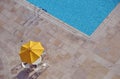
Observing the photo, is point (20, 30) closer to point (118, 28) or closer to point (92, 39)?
point (92, 39)

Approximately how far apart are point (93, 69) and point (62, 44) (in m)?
2.46

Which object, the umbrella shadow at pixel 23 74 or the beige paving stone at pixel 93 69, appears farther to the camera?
the umbrella shadow at pixel 23 74

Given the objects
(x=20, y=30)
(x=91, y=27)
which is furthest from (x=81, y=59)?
(x=20, y=30)

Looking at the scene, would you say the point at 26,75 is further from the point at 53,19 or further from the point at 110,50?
the point at 110,50

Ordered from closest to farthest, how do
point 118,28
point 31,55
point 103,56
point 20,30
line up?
point 31,55, point 103,56, point 118,28, point 20,30

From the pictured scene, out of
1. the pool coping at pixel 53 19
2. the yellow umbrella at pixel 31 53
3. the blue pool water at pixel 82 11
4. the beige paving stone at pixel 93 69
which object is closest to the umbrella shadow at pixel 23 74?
the yellow umbrella at pixel 31 53

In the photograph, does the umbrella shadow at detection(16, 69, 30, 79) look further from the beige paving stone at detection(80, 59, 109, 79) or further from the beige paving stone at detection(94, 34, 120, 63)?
the beige paving stone at detection(94, 34, 120, 63)

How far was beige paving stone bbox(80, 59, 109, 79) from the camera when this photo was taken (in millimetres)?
13141

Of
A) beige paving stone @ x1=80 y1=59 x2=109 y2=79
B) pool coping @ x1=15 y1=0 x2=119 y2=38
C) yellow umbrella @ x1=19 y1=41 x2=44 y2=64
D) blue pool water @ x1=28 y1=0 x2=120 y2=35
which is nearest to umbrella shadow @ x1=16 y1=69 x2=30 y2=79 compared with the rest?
yellow umbrella @ x1=19 y1=41 x2=44 y2=64

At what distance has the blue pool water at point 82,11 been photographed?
15281 mm

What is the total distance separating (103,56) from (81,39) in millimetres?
1759

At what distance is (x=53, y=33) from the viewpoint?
49.8ft

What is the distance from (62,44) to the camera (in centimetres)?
1461

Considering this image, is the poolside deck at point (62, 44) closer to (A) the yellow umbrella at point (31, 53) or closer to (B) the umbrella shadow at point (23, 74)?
(B) the umbrella shadow at point (23, 74)
